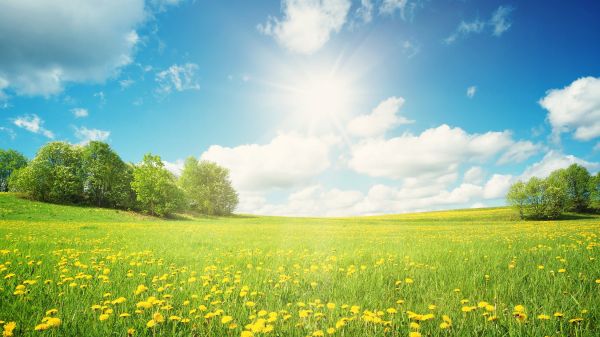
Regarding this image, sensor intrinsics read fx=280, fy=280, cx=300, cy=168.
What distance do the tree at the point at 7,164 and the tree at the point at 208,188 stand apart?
155 ft

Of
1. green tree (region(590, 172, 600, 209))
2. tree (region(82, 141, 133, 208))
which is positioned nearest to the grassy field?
tree (region(82, 141, 133, 208))

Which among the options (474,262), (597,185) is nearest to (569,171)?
(597,185)

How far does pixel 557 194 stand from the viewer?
2429 inches

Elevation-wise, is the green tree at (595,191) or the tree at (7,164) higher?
the tree at (7,164)

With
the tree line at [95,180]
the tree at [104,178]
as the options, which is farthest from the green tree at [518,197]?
the tree at [104,178]

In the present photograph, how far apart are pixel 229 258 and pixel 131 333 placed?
15.9 ft

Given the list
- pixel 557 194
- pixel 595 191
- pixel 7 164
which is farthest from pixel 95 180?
pixel 595 191

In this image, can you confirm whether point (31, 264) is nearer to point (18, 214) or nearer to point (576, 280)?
point (576, 280)

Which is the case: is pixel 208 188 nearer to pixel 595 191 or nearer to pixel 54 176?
pixel 54 176

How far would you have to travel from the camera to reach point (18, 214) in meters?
30.8

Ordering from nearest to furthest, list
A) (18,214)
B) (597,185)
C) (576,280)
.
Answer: (576,280), (18,214), (597,185)

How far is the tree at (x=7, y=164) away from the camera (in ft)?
242

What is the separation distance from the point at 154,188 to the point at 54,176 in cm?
1506

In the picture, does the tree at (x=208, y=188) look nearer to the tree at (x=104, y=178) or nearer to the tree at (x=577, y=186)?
the tree at (x=104, y=178)
